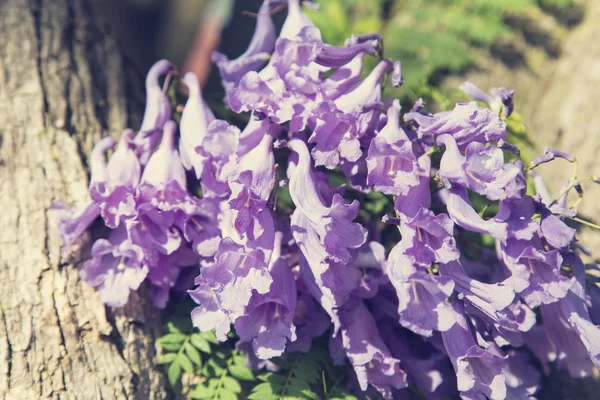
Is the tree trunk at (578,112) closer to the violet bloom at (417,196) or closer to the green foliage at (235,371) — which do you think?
the violet bloom at (417,196)

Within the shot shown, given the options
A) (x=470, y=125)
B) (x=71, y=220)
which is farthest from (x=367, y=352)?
(x=71, y=220)

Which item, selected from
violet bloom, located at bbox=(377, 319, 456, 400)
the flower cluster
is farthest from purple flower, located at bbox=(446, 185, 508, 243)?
violet bloom, located at bbox=(377, 319, 456, 400)

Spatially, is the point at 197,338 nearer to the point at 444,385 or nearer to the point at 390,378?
the point at 390,378

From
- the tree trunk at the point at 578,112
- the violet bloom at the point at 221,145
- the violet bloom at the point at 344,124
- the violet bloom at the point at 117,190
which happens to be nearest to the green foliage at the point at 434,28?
the tree trunk at the point at 578,112

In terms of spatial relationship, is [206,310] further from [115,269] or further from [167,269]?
[115,269]

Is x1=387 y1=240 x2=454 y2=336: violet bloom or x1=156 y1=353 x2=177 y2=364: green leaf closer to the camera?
x1=387 y1=240 x2=454 y2=336: violet bloom

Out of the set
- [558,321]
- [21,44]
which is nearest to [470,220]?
[558,321]

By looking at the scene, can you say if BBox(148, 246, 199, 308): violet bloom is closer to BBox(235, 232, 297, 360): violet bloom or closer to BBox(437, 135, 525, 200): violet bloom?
BBox(235, 232, 297, 360): violet bloom
